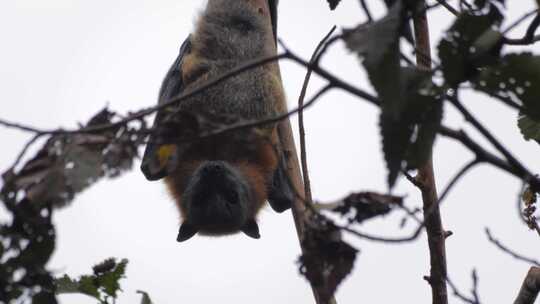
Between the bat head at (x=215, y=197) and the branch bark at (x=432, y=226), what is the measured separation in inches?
185

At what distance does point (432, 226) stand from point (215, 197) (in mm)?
5166

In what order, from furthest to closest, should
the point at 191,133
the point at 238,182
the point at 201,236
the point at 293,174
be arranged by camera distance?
the point at 201,236
the point at 238,182
the point at 293,174
the point at 191,133

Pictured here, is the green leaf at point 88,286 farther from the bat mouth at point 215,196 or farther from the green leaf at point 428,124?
the bat mouth at point 215,196

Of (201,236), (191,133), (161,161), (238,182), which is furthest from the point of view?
(201,236)

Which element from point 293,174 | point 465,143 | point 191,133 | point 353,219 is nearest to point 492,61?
point 465,143

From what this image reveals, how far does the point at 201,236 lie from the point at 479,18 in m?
8.79

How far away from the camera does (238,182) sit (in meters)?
10.2

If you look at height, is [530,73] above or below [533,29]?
below

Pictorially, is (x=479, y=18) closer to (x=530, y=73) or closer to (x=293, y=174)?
(x=530, y=73)

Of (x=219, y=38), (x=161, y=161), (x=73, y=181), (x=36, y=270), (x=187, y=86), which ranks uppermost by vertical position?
(x=219, y=38)

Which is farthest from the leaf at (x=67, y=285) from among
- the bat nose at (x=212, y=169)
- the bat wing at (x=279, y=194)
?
the bat wing at (x=279, y=194)

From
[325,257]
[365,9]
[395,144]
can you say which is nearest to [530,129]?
[365,9]

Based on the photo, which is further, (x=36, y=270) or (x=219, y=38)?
(x=219, y=38)

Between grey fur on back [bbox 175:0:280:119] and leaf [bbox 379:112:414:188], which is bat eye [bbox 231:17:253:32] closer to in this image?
grey fur on back [bbox 175:0:280:119]
